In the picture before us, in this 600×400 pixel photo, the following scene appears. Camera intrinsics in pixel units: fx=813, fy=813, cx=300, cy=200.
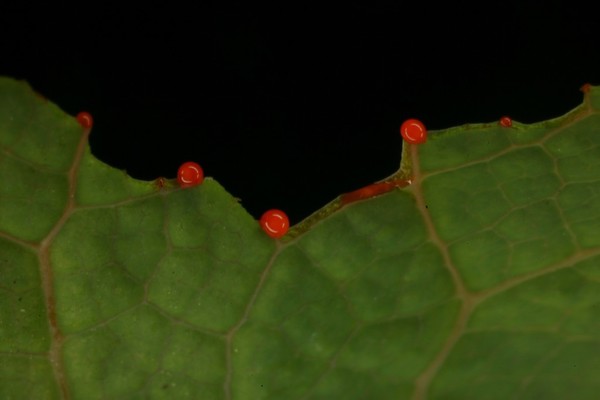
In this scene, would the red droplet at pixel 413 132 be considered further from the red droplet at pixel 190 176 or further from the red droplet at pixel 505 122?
the red droplet at pixel 190 176

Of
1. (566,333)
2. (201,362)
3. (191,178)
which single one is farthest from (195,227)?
(566,333)

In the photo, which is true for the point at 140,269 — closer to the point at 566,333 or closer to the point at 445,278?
the point at 445,278

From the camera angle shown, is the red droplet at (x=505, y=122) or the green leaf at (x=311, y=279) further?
the red droplet at (x=505, y=122)

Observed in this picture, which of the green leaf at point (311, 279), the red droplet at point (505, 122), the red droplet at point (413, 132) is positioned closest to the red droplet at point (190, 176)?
the green leaf at point (311, 279)

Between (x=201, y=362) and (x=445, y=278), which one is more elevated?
(x=445, y=278)

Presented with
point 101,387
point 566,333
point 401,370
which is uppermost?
point 566,333
